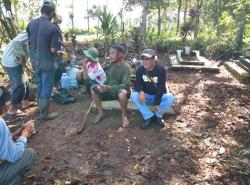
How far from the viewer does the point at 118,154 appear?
16.0 ft

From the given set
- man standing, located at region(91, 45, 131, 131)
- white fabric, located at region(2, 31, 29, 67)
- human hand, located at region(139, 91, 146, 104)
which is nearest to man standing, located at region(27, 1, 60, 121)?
white fabric, located at region(2, 31, 29, 67)

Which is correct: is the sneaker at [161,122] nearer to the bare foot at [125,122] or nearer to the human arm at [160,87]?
the human arm at [160,87]

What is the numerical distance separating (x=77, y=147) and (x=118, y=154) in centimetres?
76

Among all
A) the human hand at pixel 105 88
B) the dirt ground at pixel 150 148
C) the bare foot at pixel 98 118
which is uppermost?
the human hand at pixel 105 88

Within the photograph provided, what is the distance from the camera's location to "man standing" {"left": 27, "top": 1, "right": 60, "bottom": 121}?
566cm

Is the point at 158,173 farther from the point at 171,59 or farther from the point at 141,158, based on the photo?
the point at 171,59

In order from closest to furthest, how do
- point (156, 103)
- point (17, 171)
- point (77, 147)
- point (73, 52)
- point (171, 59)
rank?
point (17, 171), point (77, 147), point (156, 103), point (171, 59), point (73, 52)

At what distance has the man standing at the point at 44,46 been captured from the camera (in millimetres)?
5664

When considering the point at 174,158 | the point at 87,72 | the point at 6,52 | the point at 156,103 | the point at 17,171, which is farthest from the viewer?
the point at 87,72

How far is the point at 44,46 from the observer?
18.9 ft

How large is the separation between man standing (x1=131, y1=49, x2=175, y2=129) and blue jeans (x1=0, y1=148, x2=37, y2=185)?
96.3 inches

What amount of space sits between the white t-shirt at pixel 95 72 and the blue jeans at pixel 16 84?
1474 mm

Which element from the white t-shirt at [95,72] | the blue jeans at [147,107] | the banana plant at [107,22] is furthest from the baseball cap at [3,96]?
the banana plant at [107,22]

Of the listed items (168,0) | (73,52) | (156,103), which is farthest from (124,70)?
(168,0)
